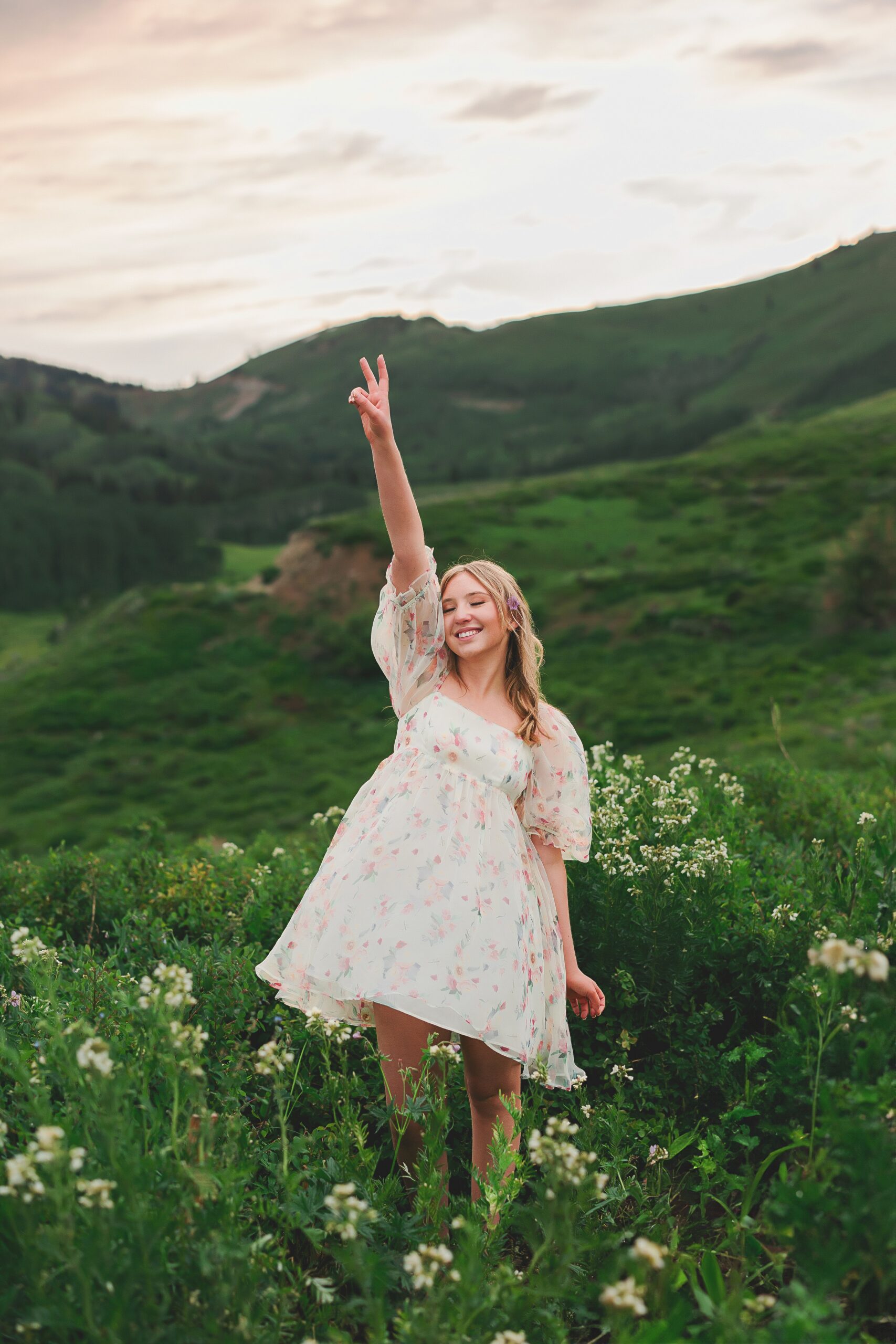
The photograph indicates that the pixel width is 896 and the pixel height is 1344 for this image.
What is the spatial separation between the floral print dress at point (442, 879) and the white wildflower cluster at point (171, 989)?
2.72 ft

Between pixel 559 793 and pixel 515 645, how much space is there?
0.62 meters

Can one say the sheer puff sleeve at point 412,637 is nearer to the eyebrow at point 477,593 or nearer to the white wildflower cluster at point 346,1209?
the eyebrow at point 477,593

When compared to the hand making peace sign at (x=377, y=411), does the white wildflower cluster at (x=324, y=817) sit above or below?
below

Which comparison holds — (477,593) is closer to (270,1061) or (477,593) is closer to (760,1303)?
Result: (270,1061)

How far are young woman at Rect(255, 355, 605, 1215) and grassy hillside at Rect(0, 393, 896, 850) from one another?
18507mm

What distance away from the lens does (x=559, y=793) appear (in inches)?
149

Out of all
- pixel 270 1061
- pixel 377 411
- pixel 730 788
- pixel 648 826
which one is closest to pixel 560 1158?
pixel 270 1061

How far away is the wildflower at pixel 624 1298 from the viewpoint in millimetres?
1888

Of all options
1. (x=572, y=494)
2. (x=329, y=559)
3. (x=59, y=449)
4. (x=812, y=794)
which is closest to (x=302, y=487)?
(x=59, y=449)

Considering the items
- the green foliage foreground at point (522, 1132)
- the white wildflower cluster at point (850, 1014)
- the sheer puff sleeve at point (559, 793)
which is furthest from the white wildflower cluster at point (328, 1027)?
the white wildflower cluster at point (850, 1014)

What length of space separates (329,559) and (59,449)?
15478 cm

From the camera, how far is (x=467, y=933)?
3.31 metres

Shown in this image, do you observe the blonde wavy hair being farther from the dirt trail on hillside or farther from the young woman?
the dirt trail on hillside

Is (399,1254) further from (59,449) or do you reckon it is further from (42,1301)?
(59,449)
